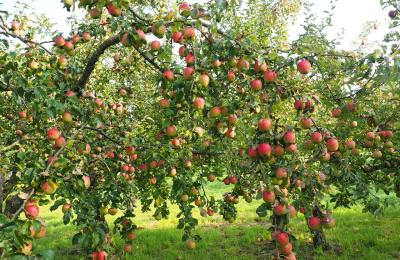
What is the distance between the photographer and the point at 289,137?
2434 mm

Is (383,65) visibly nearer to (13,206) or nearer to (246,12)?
(13,206)

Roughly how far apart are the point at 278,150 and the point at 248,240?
717cm

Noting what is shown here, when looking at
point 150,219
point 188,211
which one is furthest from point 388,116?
point 150,219

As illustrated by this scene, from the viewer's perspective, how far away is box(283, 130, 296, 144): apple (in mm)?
2414

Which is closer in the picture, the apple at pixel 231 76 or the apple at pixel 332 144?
the apple at pixel 332 144

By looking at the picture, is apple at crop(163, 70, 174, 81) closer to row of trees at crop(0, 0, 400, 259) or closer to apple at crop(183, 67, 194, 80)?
row of trees at crop(0, 0, 400, 259)

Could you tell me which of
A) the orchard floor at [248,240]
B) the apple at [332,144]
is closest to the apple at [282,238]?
the apple at [332,144]

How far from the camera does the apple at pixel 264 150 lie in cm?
235

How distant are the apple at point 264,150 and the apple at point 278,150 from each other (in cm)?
9

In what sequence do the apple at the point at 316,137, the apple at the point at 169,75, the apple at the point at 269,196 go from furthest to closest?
the apple at the point at 169,75 → the apple at the point at 316,137 → the apple at the point at 269,196

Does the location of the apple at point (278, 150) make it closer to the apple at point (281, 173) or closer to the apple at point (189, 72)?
the apple at point (281, 173)

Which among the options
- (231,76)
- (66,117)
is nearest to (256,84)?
(231,76)

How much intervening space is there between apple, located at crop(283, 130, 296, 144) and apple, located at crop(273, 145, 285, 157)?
6 cm

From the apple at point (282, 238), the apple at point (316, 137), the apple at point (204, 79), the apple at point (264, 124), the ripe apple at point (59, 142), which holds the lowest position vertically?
the apple at point (282, 238)
